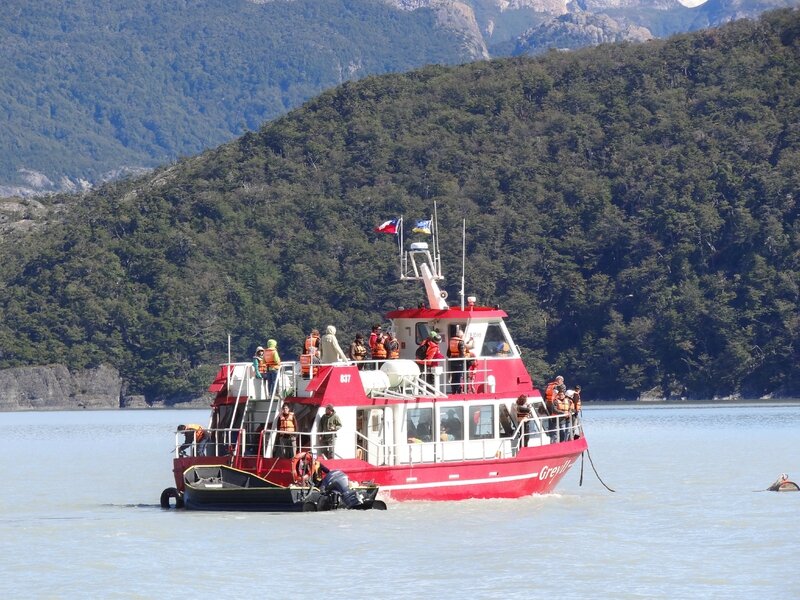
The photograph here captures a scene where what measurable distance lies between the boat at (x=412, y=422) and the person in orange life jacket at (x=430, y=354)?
0.14 feet

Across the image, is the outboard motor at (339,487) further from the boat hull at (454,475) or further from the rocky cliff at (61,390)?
the rocky cliff at (61,390)

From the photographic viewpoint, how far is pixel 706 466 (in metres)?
53.2

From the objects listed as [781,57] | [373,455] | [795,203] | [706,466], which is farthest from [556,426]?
[781,57]

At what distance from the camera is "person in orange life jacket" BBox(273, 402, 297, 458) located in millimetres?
35688

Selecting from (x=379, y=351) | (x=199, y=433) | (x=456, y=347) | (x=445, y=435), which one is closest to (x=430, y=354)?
(x=456, y=347)

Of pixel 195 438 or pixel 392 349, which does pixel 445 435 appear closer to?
pixel 392 349

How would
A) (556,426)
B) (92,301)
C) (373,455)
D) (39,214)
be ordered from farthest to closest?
(39,214), (92,301), (556,426), (373,455)

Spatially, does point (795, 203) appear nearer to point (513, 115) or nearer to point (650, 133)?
point (650, 133)

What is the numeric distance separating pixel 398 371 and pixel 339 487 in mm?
3389

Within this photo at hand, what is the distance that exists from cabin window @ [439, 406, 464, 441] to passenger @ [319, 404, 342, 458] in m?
2.78

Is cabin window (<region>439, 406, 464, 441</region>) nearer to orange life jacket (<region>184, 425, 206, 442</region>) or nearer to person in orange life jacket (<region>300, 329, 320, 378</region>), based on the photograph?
person in orange life jacket (<region>300, 329, 320, 378</region>)

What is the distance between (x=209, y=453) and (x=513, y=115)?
126146mm

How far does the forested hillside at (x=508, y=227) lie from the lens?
126062mm

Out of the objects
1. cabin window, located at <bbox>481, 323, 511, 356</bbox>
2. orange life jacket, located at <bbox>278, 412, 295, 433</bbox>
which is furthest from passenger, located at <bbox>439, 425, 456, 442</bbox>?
orange life jacket, located at <bbox>278, 412, 295, 433</bbox>
